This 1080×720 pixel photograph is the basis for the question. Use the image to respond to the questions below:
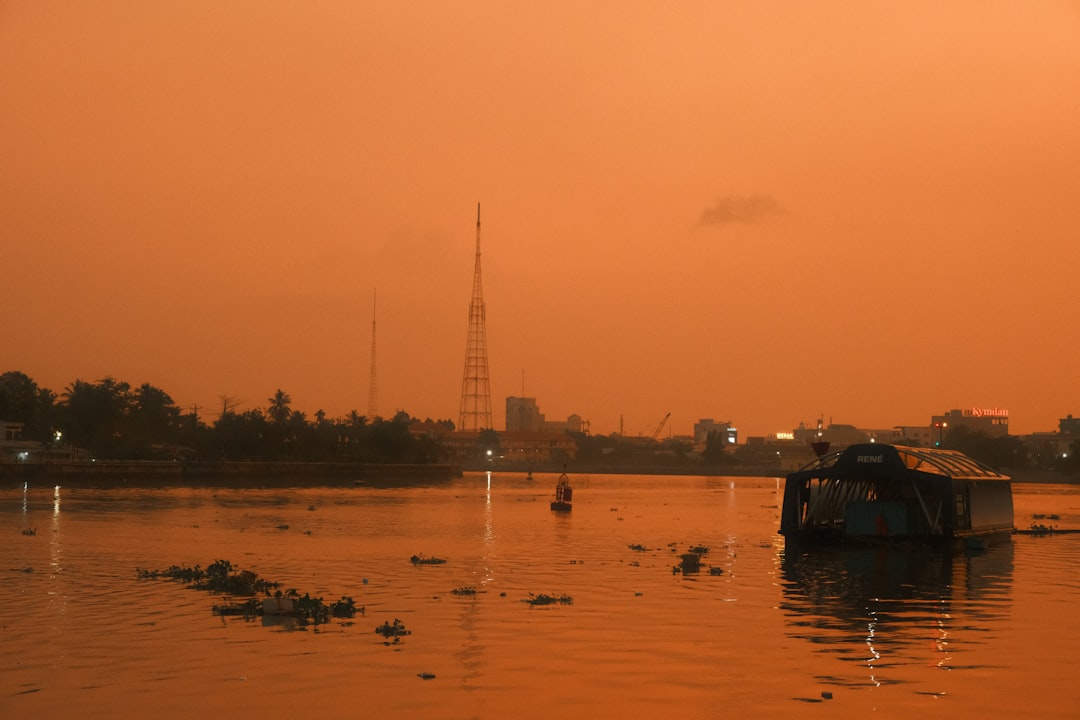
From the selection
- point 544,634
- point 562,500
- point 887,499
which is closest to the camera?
point 544,634

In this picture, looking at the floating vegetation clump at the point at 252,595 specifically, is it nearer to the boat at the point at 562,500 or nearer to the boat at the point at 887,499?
the boat at the point at 887,499

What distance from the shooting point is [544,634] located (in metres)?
31.2

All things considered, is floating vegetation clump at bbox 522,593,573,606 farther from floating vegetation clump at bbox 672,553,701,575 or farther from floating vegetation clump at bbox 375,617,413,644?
floating vegetation clump at bbox 672,553,701,575

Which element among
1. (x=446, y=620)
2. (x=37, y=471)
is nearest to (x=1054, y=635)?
(x=446, y=620)

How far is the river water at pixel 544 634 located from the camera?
2306 cm

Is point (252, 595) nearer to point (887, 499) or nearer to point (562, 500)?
point (887, 499)

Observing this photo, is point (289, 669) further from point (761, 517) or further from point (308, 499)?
point (308, 499)

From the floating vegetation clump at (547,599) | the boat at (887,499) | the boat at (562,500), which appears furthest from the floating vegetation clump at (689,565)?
Answer: the boat at (562,500)

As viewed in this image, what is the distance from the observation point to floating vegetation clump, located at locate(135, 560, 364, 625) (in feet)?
109

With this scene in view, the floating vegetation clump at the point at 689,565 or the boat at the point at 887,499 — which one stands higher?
the boat at the point at 887,499

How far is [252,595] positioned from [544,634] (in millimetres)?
11138

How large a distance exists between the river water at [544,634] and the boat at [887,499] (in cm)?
258

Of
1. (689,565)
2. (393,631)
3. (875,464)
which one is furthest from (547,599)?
(875,464)

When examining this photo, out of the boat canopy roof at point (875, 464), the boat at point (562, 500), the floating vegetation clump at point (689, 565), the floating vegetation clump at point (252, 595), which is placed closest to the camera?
the floating vegetation clump at point (252, 595)
